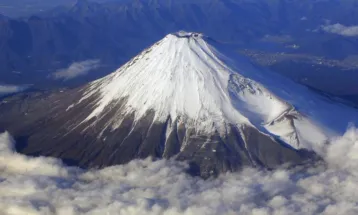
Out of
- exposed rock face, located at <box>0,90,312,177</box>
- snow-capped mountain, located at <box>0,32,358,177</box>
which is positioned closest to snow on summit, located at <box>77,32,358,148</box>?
snow-capped mountain, located at <box>0,32,358,177</box>

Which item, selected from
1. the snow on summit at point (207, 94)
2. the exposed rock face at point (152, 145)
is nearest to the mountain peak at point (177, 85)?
the snow on summit at point (207, 94)

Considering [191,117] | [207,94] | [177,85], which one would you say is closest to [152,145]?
[191,117]

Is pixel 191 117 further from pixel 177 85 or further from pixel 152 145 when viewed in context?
pixel 152 145

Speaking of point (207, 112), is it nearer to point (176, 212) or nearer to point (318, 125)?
point (318, 125)

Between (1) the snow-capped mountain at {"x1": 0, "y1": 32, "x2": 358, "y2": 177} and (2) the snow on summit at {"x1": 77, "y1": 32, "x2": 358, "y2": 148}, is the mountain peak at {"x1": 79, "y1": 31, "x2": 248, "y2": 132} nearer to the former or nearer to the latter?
(2) the snow on summit at {"x1": 77, "y1": 32, "x2": 358, "y2": 148}

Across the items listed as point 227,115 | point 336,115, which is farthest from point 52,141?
point 336,115

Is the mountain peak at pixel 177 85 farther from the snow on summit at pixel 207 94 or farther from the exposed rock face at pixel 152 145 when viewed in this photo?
the exposed rock face at pixel 152 145
